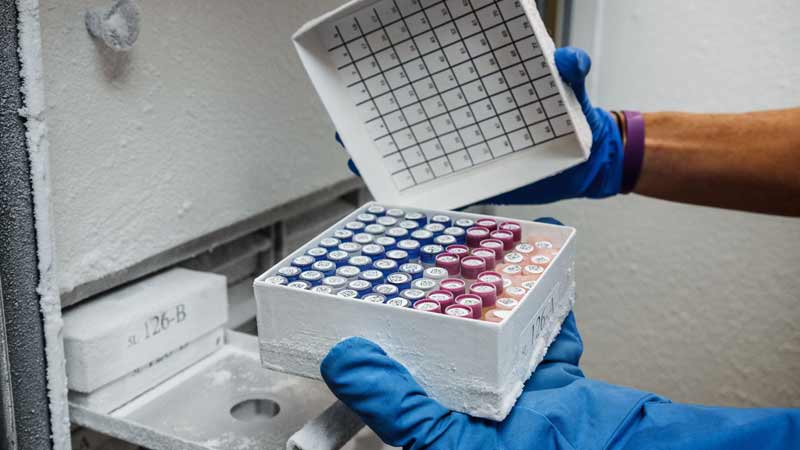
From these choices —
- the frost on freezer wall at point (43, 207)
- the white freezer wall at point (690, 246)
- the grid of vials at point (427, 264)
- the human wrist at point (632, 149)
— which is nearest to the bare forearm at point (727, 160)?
the human wrist at point (632, 149)

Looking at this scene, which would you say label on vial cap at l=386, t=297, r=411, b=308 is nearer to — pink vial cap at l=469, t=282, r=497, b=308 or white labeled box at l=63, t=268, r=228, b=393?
pink vial cap at l=469, t=282, r=497, b=308

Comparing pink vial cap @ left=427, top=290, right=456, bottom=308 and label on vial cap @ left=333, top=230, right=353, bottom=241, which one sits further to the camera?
label on vial cap @ left=333, top=230, right=353, bottom=241

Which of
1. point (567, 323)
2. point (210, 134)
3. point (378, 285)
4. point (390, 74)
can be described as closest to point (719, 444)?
point (567, 323)

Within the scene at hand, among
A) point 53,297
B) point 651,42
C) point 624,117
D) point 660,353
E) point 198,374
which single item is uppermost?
point 651,42

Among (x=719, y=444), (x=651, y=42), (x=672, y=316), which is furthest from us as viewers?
(x=672, y=316)

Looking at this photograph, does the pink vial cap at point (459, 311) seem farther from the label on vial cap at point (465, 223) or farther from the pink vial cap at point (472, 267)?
the label on vial cap at point (465, 223)

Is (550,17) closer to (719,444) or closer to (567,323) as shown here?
(567,323)

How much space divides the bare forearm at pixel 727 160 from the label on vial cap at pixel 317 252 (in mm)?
589

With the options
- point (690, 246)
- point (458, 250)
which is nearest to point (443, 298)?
point (458, 250)

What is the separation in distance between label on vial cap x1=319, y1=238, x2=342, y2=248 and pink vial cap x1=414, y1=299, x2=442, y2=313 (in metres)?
0.15

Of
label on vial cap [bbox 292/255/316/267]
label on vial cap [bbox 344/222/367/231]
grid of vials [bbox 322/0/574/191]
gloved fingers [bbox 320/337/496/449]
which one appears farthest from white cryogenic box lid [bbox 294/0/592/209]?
gloved fingers [bbox 320/337/496/449]

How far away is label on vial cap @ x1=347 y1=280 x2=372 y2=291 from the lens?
0.65 meters

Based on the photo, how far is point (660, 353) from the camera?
1549mm

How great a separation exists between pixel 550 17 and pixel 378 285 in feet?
3.26
